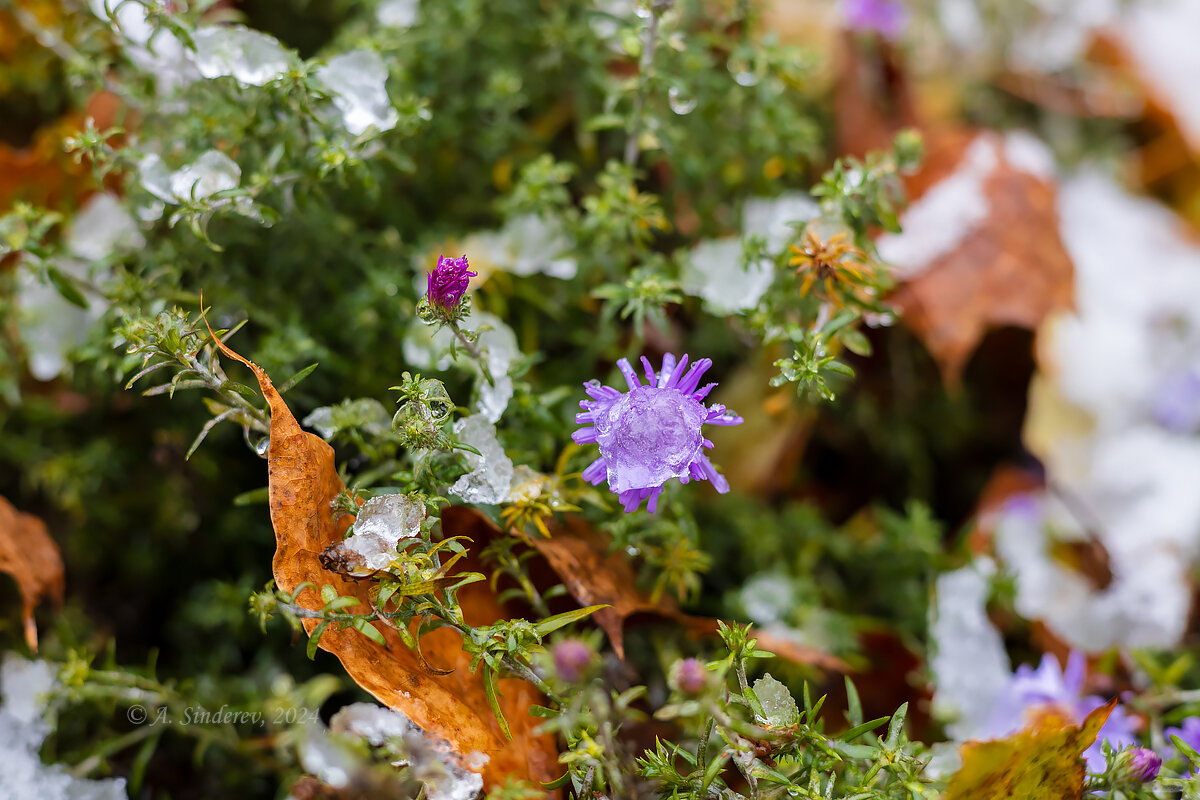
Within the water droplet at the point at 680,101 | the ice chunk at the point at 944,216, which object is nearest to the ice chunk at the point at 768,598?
the ice chunk at the point at 944,216

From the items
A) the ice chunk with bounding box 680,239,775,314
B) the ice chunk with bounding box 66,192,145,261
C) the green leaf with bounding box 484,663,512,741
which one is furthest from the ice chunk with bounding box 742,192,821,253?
the ice chunk with bounding box 66,192,145,261

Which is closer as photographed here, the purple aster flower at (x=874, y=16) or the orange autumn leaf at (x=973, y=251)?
the orange autumn leaf at (x=973, y=251)

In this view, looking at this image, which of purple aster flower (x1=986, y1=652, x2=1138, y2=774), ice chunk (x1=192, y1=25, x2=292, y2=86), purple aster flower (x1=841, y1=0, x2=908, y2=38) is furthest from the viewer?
purple aster flower (x1=841, y1=0, x2=908, y2=38)

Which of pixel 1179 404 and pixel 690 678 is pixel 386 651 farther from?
pixel 1179 404

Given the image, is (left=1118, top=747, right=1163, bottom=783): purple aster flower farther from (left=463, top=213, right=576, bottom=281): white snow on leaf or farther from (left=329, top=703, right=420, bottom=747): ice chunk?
(left=463, top=213, right=576, bottom=281): white snow on leaf

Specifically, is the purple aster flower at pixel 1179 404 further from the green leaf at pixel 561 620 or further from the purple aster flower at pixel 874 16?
the green leaf at pixel 561 620

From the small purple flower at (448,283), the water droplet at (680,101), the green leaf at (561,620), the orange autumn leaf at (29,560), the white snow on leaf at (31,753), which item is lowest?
the white snow on leaf at (31,753)

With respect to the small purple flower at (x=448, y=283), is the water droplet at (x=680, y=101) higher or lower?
higher
